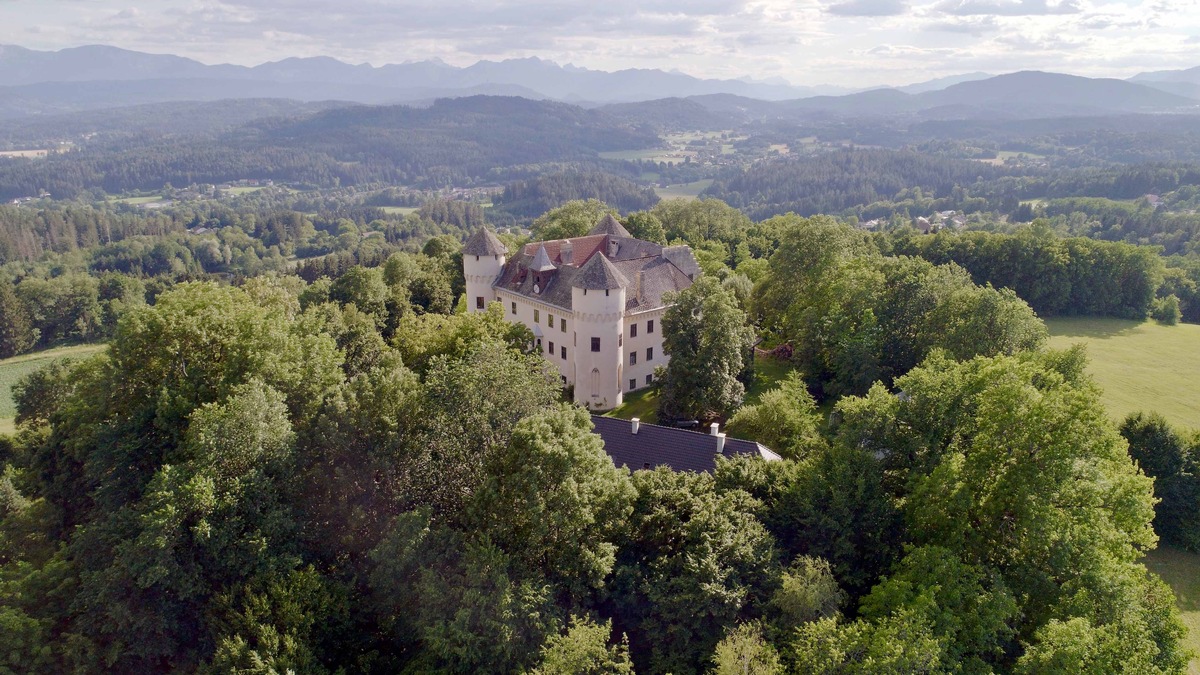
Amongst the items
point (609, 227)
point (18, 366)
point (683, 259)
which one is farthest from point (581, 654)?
point (18, 366)

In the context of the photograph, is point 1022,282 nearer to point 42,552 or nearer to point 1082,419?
point 1082,419

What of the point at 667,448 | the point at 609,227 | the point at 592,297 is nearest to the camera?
the point at 667,448

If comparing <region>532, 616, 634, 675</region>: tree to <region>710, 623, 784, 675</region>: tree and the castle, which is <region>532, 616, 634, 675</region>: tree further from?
the castle

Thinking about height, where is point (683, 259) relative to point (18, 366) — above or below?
above

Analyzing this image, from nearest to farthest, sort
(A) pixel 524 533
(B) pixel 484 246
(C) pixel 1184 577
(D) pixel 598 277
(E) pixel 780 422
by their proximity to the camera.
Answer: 1. (A) pixel 524 533
2. (C) pixel 1184 577
3. (E) pixel 780 422
4. (D) pixel 598 277
5. (B) pixel 484 246

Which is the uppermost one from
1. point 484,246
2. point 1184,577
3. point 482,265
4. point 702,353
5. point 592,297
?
point 484,246

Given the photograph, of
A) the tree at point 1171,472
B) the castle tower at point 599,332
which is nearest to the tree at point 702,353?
the castle tower at point 599,332

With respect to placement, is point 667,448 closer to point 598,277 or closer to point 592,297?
point 592,297

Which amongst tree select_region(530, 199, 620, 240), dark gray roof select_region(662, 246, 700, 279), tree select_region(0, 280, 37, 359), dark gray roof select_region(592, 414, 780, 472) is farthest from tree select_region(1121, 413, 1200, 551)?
tree select_region(0, 280, 37, 359)
